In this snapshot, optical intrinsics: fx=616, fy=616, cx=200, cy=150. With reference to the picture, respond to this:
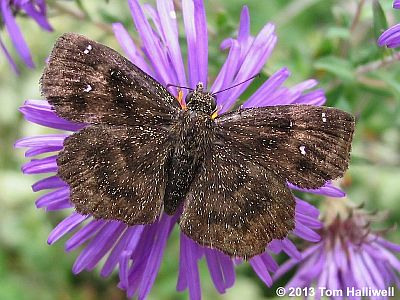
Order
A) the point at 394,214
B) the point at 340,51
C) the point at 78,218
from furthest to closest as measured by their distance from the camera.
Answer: the point at 394,214
the point at 340,51
the point at 78,218

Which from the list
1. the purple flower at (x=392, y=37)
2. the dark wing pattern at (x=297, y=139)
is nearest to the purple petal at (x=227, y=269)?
the dark wing pattern at (x=297, y=139)

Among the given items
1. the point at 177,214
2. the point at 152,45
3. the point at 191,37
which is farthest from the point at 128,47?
the point at 177,214

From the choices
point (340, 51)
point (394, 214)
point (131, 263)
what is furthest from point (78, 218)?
point (394, 214)

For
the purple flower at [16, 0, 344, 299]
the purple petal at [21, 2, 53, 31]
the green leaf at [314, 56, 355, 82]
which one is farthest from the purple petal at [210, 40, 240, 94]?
the purple petal at [21, 2, 53, 31]

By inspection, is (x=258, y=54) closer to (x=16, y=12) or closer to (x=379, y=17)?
(x=379, y=17)

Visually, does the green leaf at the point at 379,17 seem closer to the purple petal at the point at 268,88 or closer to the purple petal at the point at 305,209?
the purple petal at the point at 268,88

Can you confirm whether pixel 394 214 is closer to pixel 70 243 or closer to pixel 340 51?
pixel 340 51
